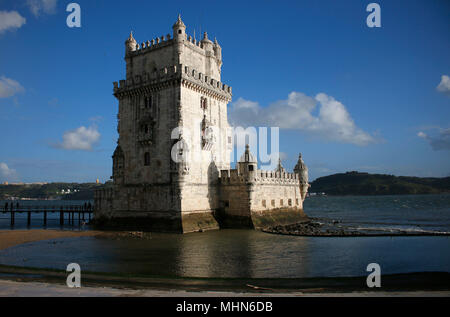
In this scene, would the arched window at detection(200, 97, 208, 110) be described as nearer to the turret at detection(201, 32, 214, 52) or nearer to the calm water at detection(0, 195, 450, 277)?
the turret at detection(201, 32, 214, 52)

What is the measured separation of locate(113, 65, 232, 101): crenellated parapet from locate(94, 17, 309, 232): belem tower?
11 cm

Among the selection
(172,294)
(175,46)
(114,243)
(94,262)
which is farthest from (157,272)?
(175,46)

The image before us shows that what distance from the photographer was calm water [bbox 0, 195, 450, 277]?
62.1 feet

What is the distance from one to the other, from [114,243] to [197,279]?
50.8 feet

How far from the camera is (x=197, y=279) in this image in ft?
52.4

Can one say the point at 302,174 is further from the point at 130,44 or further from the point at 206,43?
the point at 130,44

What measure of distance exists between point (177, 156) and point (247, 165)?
798cm

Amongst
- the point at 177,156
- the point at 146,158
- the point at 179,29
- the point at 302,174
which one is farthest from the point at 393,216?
the point at 179,29

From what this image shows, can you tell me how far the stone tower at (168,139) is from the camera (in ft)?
115

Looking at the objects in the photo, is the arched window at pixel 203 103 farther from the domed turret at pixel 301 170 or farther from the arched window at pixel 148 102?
the domed turret at pixel 301 170

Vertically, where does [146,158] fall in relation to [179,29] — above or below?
below

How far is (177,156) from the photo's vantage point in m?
34.1

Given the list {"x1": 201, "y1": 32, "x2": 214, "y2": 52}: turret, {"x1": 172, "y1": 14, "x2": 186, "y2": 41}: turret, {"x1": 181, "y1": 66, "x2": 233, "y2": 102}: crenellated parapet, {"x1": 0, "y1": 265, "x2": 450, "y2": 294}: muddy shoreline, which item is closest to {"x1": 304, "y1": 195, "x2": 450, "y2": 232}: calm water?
{"x1": 181, "y1": 66, "x2": 233, "y2": 102}: crenellated parapet
